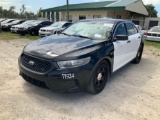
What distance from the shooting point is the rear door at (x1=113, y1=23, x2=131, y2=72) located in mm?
4532

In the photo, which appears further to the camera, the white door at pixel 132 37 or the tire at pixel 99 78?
the white door at pixel 132 37

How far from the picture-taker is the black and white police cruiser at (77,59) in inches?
131

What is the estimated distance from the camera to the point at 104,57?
391 centimetres

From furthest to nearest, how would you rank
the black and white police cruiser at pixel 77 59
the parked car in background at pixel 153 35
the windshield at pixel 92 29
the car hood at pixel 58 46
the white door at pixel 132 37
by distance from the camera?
the parked car in background at pixel 153 35
the white door at pixel 132 37
the windshield at pixel 92 29
the car hood at pixel 58 46
the black and white police cruiser at pixel 77 59

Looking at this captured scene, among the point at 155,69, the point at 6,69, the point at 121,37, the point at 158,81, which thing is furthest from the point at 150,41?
the point at 6,69

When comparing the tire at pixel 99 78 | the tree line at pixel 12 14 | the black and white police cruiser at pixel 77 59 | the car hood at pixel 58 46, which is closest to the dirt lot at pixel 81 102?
the tire at pixel 99 78

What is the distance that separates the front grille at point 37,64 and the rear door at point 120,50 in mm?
1865

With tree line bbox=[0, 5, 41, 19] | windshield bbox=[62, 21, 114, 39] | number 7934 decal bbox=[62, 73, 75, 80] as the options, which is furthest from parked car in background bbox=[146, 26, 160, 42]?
tree line bbox=[0, 5, 41, 19]

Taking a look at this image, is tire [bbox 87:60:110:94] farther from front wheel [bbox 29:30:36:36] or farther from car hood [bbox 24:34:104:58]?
front wheel [bbox 29:30:36:36]

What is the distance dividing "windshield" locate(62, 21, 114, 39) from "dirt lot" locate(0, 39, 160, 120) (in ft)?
4.41

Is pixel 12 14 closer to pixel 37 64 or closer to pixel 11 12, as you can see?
pixel 11 12

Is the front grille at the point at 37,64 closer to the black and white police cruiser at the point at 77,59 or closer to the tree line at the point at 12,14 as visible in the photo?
the black and white police cruiser at the point at 77,59

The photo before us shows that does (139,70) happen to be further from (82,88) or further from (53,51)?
(53,51)

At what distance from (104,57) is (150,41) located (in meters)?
10.6
